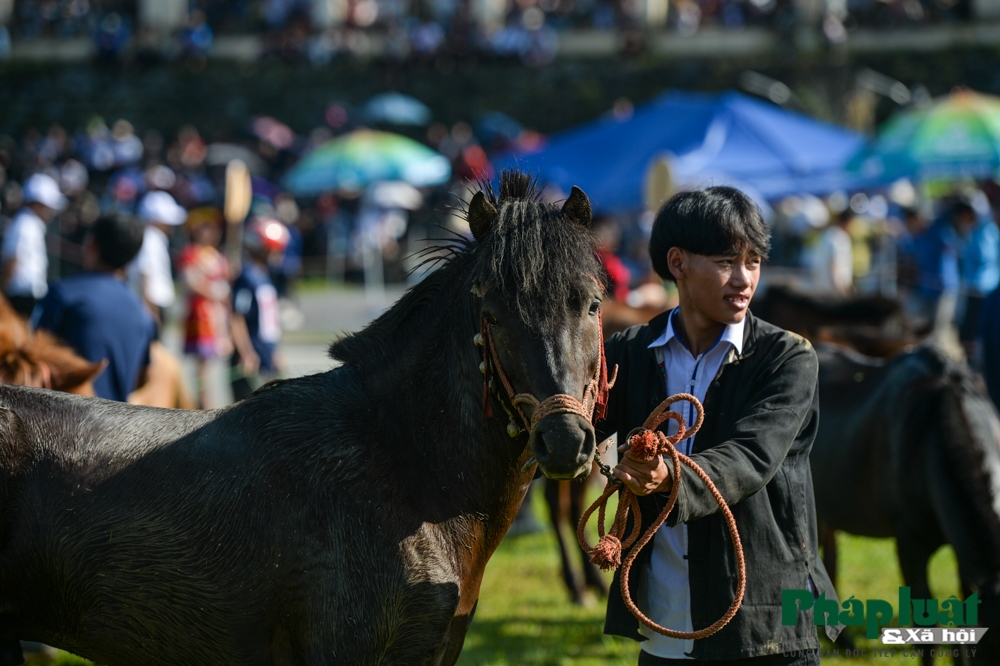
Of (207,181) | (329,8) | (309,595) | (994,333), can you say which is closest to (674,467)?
(309,595)

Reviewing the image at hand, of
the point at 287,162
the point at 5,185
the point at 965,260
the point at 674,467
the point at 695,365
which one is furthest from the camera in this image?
the point at 287,162

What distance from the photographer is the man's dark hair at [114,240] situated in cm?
520

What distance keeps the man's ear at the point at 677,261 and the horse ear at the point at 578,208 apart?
0.88 ft

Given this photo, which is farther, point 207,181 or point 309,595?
point 207,181

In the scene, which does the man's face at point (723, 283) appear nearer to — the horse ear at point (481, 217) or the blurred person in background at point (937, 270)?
the horse ear at point (481, 217)

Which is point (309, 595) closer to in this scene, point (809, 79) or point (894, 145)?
point (894, 145)

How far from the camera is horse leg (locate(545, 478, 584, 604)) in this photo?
640cm

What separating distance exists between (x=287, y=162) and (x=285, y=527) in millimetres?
28188

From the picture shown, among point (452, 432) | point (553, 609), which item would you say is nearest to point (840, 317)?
point (553, 609)

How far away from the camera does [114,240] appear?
17.0 ft

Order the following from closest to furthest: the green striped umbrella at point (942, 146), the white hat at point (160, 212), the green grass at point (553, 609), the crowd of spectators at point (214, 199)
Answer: the green grass at point (553, 609)
the white hat at point (160, 212)
the green striped umbrella at point (942, 146)
the crowd of spectators at point (214, 199)

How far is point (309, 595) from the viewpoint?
2.73 meters

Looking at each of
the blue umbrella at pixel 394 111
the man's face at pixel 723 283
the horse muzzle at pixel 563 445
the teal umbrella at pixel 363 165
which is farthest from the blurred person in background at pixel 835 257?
the blue umbrella at pixel 394 111

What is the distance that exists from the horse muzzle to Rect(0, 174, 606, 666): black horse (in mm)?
153
